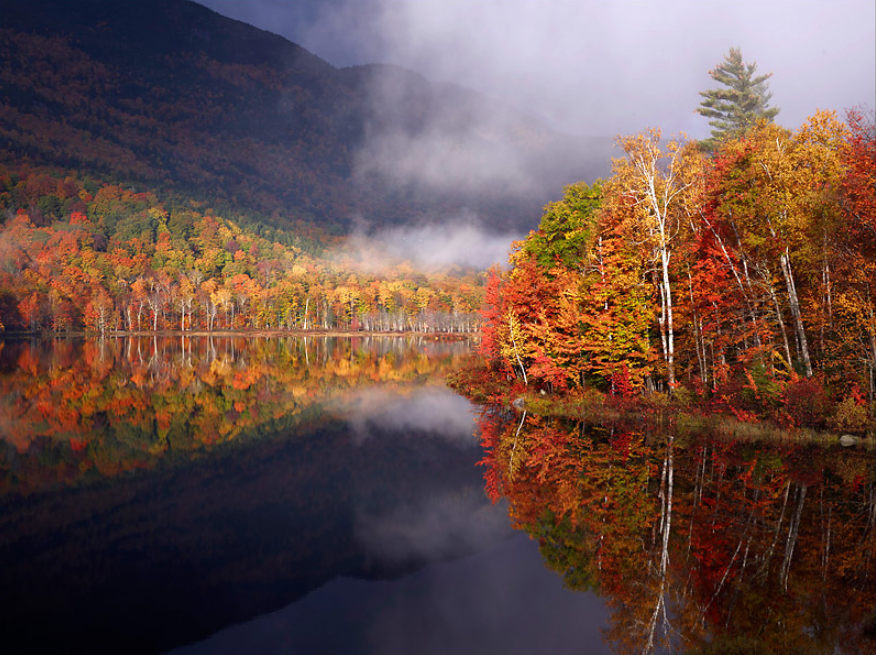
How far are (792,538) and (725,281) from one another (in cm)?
1779

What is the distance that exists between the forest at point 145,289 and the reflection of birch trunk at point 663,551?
143121 millimetres

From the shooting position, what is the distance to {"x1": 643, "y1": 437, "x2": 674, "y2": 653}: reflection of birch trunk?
9.82 m

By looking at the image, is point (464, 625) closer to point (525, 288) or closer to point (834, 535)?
point (834, 535)

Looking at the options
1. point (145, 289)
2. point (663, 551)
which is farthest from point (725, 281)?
point (145, 289)

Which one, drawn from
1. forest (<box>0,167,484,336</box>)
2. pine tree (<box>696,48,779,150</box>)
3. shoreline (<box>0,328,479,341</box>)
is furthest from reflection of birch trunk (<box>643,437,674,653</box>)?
forest (<box>0,167,484,336</box>)

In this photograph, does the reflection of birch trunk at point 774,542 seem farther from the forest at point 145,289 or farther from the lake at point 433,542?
the forest at point 145,289

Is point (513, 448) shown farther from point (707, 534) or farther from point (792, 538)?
point (792, 538)

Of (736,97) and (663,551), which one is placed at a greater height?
(736,97)

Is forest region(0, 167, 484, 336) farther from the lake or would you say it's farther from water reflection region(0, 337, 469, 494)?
the lake

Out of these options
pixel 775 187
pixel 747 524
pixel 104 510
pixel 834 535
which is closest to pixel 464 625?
pixel 747 524

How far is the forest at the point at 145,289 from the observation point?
145m

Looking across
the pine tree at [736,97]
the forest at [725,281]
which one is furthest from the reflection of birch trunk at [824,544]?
the pine tree at [736,97]

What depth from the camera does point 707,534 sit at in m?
13.5

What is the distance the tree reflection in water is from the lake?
6 centimetres
